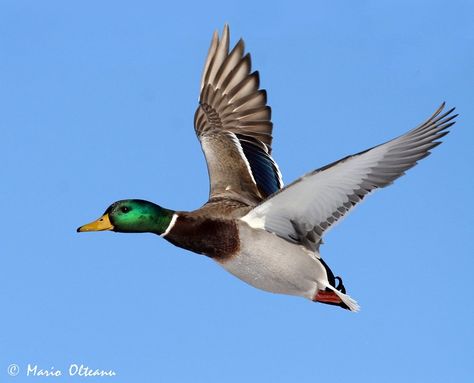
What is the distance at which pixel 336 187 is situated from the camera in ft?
26.6

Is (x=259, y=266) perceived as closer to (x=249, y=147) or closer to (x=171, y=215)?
(x=171, y=215)

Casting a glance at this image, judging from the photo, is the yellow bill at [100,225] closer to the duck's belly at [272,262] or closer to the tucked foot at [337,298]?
the duck's belly at [272,262]

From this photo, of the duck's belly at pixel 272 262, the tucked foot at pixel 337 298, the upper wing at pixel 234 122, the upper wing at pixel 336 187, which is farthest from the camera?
the upper wing at pixel 234 122

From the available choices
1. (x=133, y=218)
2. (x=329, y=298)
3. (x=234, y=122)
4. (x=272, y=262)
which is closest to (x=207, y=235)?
(x=272, y=262)

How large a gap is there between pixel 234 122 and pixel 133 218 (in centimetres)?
281

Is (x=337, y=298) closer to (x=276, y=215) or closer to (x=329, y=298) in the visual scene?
(x=329, y=298)

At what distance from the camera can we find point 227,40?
1130 centimetres

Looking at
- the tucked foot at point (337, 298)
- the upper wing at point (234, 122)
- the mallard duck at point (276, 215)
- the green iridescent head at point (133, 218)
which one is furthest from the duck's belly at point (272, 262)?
the upper wing at point (234, 122)

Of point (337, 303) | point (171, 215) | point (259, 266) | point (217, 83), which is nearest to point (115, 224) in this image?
point (171, 215)

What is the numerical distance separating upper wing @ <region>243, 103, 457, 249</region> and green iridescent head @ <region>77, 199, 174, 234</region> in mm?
860

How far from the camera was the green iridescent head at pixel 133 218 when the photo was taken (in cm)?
890

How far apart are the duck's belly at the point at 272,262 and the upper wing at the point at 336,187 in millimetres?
92

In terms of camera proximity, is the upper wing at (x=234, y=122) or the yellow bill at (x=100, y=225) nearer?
the yellow bill at (x=100, y=225)

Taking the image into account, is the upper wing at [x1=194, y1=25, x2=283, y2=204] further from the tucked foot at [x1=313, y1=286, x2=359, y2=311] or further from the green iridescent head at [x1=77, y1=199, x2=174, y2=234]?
the tucked foot at [x1=313, y1=286, x2=359, y2=311]
